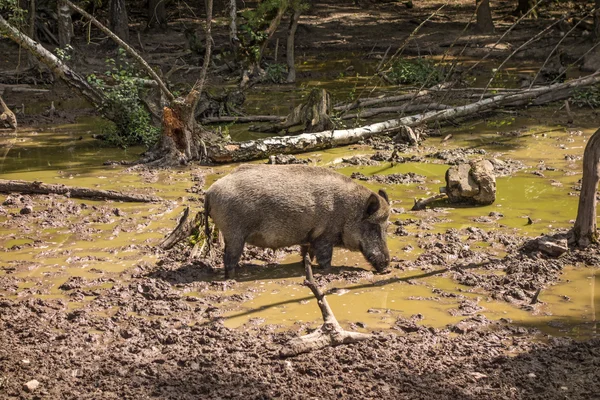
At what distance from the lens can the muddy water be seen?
7383 mm

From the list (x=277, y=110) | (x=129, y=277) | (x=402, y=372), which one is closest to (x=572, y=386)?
(x=402, y=372)

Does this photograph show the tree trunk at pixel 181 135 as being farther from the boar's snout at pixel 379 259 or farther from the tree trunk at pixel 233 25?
the tree trunk at pixel 233 25

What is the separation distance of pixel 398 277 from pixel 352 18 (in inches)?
947

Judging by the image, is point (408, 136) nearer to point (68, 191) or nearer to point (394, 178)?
point (394, 178)

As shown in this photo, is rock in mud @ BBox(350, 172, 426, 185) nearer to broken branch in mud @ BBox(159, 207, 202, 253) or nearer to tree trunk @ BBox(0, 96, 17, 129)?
broken branch in mud @ BBox(159, 207, 202, 253)

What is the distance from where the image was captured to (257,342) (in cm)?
656

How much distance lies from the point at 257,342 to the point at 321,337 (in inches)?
21.3

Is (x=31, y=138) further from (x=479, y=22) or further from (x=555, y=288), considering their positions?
(x=479, y=22)

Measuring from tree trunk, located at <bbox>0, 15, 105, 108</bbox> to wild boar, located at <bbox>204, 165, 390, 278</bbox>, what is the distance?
22.2 ft

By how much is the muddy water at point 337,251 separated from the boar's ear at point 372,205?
62 cm

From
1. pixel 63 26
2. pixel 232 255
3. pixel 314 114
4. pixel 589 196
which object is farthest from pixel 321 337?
pixel 63 26

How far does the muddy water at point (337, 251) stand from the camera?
24.2 feet


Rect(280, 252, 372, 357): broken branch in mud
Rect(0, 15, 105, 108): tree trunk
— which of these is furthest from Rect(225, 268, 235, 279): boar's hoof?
Rect(0, 15, 105, 108): tree trunk

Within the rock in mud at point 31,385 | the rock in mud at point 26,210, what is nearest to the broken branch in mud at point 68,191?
the rock in mud at point 26,210
